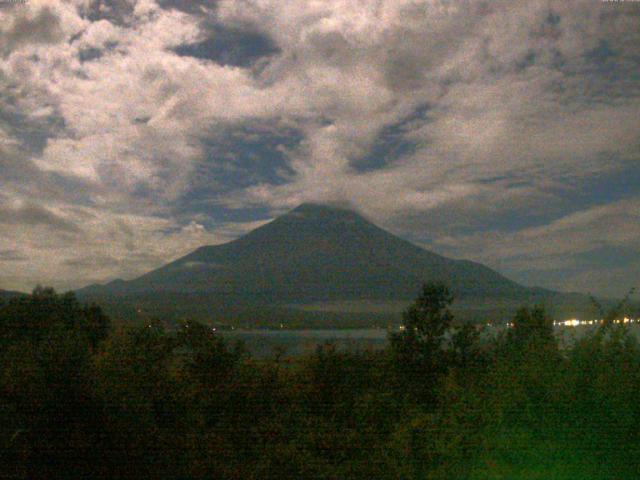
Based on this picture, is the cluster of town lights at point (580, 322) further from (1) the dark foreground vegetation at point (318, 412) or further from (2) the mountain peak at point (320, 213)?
(2) the mountain peak at point (320, 213)

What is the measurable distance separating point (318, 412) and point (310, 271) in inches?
3240

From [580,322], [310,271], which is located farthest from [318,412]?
[310,271]

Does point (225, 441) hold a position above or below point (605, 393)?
below

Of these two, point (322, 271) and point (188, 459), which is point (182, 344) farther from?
point (322, 271)

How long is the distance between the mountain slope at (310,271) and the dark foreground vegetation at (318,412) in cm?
2693

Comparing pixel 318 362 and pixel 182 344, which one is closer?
pixel 318 362

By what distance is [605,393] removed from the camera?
4.72 metres

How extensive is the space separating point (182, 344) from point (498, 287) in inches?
1920

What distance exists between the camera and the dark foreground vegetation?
4629mm

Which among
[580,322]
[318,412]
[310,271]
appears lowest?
[318,412]

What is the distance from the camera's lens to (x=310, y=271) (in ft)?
300

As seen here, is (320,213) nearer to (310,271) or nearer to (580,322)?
(310,271)

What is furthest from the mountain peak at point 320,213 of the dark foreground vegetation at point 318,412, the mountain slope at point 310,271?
the dark foreground vegetation at point 318,412

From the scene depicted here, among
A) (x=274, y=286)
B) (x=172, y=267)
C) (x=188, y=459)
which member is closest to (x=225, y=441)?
(x=188, y=459)
